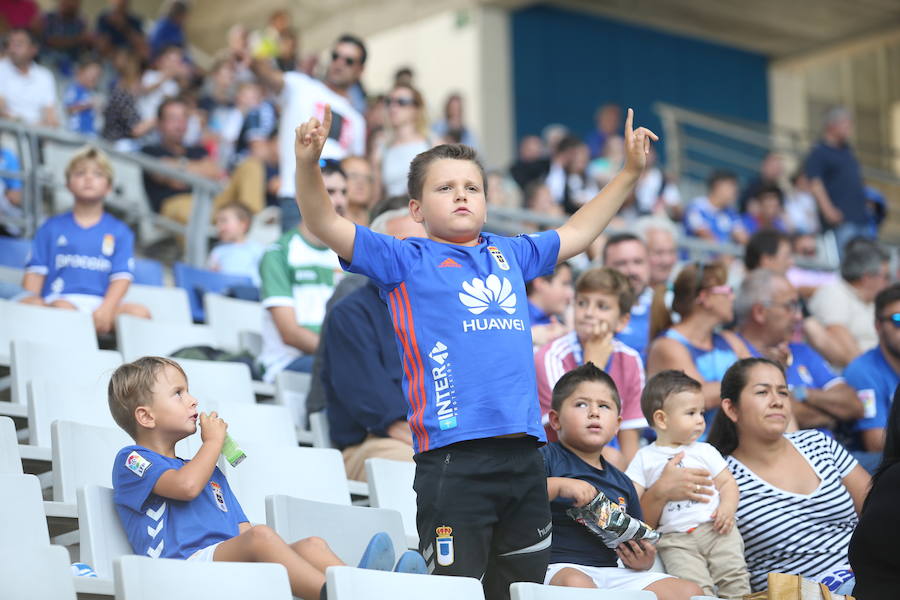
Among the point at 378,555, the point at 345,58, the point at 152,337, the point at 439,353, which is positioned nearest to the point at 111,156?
the point at 345,58

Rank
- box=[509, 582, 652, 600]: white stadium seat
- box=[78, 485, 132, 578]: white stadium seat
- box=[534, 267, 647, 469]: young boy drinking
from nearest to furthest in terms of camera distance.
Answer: box=[509, 582, 652, 600]: white stadium seat → box=[78, 485, 132, 578]: white stadium seat → box=[534, 267, 647, 469]: young boy drinking

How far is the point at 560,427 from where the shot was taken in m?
3.19

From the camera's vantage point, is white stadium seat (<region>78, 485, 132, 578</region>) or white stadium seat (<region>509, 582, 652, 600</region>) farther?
white stadium seat (<region>78, 485, 132, 578</region>)

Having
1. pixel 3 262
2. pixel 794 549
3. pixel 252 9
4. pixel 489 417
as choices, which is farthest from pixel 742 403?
pixel 252 9

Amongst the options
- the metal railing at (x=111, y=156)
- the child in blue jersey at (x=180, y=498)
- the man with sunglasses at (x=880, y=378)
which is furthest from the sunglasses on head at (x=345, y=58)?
the child in blue jersey at (x=180, y=498)

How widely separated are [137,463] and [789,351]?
2714 millimetres

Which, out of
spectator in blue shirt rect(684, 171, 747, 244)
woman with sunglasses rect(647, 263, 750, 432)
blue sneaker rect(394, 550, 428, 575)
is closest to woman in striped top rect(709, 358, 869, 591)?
woman with sunglasses rect(647, 263, 750, 432)

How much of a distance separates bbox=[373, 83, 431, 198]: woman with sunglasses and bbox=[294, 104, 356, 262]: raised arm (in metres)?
3.56

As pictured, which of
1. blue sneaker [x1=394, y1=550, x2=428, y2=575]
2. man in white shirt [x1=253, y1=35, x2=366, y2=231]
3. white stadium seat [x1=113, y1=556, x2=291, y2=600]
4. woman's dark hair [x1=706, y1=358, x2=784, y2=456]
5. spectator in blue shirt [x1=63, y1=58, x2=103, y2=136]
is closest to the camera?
white stadium seat [x1=113, y1=556, x2=291, y2=600]

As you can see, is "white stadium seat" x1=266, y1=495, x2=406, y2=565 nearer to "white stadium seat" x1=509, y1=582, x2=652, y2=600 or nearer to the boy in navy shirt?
the boy in navy shirt

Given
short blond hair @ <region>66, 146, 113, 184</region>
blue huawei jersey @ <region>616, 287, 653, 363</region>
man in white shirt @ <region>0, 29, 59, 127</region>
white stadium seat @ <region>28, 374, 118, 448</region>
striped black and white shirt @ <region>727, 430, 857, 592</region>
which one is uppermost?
man in white shirt @ <region>0, 29, 59, 127</region>

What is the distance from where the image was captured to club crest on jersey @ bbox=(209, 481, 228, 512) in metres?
2.86

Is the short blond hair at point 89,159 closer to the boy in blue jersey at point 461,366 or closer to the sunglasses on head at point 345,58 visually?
the sunglasses on head at point 345,58

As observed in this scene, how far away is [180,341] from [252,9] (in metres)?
9.29
